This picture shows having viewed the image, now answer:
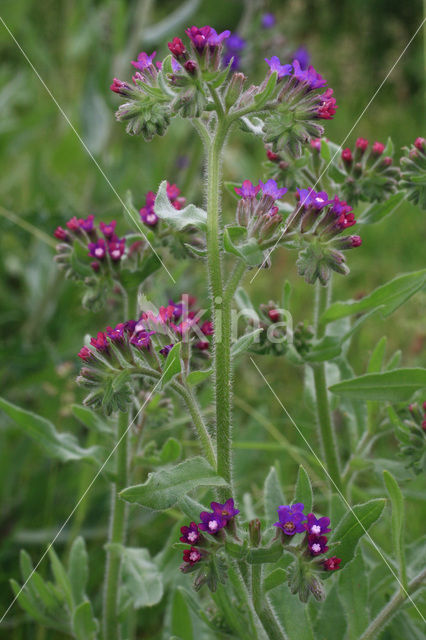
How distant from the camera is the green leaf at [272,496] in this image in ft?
7.52

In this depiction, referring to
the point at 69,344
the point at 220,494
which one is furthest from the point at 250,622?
the point at 69,344

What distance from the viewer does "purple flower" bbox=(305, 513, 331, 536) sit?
1852 millimetres

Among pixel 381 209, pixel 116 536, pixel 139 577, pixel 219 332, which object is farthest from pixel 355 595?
pixel 381 209

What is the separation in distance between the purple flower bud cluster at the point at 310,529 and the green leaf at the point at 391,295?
66 centimetres

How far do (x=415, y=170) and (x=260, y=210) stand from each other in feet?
2.03

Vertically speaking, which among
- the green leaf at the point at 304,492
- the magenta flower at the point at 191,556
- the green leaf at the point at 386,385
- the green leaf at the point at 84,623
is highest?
the green leaf at the point at 386,385

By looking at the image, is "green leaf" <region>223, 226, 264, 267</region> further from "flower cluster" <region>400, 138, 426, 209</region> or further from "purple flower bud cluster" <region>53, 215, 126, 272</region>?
"flower cluster" <region>400, 138, 426, 209</region>

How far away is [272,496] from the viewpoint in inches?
91.0

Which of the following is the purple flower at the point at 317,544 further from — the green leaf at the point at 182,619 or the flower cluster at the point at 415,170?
the flower cluster at the point at 415,170

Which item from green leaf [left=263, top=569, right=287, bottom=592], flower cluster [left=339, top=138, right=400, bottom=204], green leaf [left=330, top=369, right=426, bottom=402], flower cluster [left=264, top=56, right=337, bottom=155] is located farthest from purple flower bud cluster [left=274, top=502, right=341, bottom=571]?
flower cluster [left=339, top=138, right=400, bottom=204]

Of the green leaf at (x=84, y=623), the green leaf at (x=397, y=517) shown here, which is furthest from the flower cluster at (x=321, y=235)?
the green leaf at (x=84, y=623)

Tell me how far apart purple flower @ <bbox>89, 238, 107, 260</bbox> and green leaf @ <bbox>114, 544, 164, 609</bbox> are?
0.88m

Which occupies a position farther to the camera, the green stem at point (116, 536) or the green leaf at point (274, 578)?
the green stem at point (116, 536)

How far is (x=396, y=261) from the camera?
5.04m
